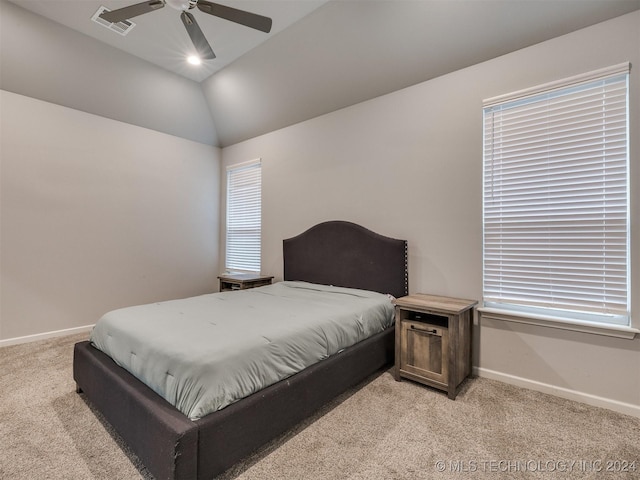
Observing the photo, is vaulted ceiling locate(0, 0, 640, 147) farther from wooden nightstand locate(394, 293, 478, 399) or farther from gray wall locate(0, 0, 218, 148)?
wooden nightstand locate(394, 293, 478, 399)

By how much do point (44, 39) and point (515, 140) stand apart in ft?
15.1

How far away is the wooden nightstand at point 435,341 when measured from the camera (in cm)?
225

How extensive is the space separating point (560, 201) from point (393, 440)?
2.10 metres

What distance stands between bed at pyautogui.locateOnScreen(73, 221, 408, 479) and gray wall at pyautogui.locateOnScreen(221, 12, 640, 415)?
1.46ft

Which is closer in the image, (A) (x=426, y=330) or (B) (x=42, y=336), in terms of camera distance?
(A) (x=426, y=330)

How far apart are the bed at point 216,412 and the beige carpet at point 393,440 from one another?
0.12m

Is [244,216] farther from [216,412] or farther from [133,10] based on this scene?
[216,412]

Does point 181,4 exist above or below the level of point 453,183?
above

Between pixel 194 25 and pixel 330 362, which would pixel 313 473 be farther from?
pixel 194 25

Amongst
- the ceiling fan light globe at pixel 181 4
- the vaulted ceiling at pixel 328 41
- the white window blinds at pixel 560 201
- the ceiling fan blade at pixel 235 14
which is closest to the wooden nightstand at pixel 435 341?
the white window blinds at pixel 560 201

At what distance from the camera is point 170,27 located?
310 cm

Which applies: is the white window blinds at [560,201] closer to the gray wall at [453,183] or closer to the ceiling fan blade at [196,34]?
the gray wall at [453,183]

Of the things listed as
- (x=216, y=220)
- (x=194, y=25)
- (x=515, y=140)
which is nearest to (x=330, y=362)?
(x=515, y=140)

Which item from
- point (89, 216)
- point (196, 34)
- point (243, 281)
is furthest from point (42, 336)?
point (196, 34)
